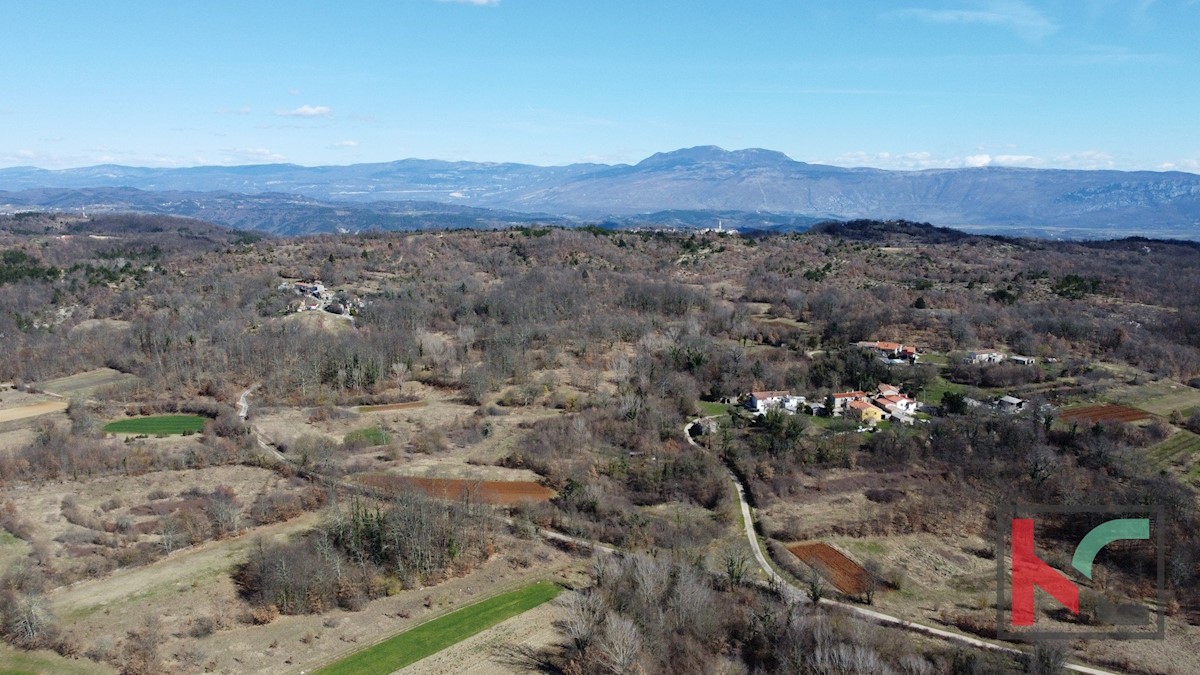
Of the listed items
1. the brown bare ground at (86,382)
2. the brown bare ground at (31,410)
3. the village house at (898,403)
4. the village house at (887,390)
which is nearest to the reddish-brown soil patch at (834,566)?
the village house at (898,403)

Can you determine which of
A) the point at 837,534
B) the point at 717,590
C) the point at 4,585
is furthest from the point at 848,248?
the point at 4,585

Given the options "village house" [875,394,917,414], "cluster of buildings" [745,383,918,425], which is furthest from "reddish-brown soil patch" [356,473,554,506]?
"village house" [875,394,917,414]

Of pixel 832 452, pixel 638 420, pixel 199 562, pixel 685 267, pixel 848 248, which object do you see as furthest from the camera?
pixel 848 248

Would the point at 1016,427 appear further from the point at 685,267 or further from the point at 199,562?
the point at 685,267

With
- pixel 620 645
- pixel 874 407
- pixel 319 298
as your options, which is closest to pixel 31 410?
pixel 319 298

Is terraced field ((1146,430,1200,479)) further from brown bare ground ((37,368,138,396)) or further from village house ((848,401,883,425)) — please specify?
brown bare ground ((37,368,138,396))

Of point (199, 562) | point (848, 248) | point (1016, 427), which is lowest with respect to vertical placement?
point (199, 562)
